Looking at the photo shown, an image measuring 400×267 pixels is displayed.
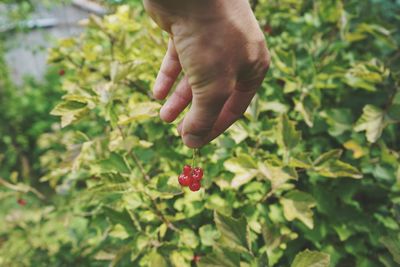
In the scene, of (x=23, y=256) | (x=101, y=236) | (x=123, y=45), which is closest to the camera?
(x=101, y=236)

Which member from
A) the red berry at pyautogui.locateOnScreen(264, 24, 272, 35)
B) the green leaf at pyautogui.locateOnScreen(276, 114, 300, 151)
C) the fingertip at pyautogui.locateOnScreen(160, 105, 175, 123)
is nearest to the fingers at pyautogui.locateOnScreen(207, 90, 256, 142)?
the fingertip at pyautogui.locateOnScreen(160, 105, 175, 123)

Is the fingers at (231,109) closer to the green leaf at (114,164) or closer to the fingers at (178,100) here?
the fingers at (178,100)

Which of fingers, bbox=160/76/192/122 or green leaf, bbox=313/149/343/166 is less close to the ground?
fingers, bbox=160/76/192/122

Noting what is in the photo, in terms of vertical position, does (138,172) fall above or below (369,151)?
above

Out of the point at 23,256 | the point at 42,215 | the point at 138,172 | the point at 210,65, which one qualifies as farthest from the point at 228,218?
the point at 23,256

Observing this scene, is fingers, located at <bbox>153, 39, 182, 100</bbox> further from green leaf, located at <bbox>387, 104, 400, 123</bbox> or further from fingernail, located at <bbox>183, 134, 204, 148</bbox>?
green leaf, located at <bbox>387, 104, 400, 123</bbox>

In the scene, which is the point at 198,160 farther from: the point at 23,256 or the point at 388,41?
the point at 23,256

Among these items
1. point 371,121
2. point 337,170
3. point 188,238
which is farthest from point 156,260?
point 371,121
